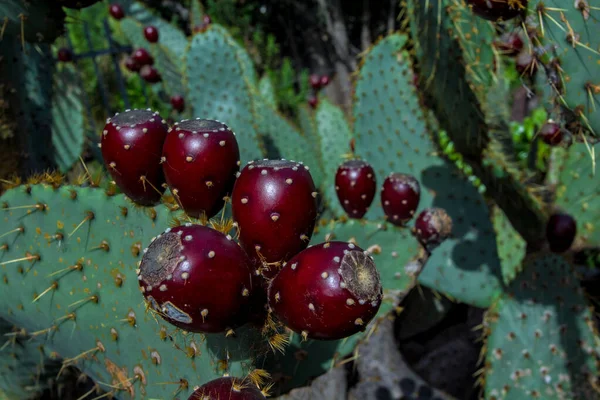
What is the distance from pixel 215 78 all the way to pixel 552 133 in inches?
81.5

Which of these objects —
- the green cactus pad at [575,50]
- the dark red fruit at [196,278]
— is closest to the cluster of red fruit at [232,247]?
the dark red fruit at [196,278]

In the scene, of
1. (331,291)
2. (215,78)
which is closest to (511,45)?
(215,78)

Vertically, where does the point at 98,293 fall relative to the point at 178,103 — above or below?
above

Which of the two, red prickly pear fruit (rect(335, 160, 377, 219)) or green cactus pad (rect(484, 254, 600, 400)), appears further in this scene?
green cactus pad (rect(484, 254, 600, 400))

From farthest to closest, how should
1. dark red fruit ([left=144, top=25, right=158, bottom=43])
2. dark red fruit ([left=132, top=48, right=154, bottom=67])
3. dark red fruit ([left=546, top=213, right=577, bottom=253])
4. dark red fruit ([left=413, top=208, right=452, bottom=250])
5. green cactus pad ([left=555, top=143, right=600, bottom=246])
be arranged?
dark red fruit ([left=144, top=25, right=158, bottom=43]), dark red fruit ([left=132, top=48, right=154, bottom=67]), green cactus pad ([left=555, top=143, right=600, bottom=246]), dark red fruit ([left=546, top=213, right=577, bottom=253]), dark red fruit ([left=413, top=208, right=452, bottom=250])

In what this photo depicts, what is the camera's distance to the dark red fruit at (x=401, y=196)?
154cm

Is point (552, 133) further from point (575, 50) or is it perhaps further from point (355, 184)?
point (355, 184)

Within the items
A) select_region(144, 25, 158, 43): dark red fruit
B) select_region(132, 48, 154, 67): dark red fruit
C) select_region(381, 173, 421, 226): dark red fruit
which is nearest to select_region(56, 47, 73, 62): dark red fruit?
select_region(132, 48, 154, 67): dark red fruit

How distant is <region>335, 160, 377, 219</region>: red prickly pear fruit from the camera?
1.60 metres

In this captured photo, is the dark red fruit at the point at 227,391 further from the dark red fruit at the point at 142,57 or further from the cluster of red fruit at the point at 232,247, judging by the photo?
the dark red fruit at the point at 142,57

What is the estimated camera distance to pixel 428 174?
2418mm

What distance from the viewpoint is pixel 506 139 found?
2.50 m

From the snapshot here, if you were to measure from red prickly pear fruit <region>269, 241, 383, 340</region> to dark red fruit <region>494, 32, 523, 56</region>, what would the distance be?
1.77 m

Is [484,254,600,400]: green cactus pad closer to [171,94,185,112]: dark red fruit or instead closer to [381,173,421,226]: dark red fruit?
[381,173,421,226]: dark red fruit
